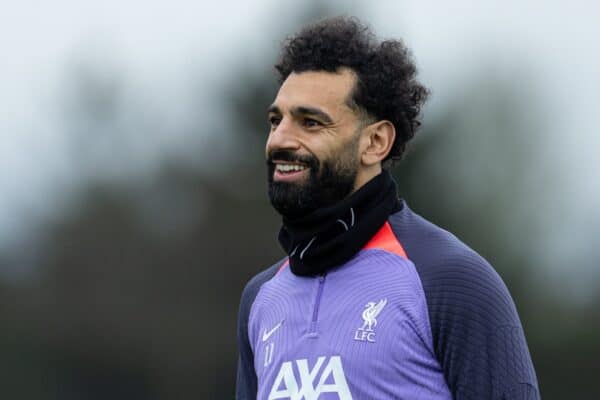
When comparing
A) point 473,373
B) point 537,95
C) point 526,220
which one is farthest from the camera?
point 537,95

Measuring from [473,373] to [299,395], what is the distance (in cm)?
67

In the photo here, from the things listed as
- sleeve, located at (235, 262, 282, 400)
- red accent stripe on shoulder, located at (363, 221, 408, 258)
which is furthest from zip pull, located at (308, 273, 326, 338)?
sleeve, located at (235, 262, 282, 400)

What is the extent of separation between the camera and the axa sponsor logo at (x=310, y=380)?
5652 mm

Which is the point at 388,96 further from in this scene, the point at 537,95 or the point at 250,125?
the point at 537,95

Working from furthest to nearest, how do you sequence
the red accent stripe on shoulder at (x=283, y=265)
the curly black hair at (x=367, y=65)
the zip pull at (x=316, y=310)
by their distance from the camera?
the red accent stripe on shoulder at (x=283, y=265), the curly black hair at (x=367, y=65), the zip pull at (x=316, y=310)

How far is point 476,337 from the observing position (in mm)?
5516

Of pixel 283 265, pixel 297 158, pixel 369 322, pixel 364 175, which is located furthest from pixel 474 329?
pixel 283 265

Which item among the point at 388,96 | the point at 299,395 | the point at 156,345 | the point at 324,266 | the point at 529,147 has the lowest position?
the point at 156,345

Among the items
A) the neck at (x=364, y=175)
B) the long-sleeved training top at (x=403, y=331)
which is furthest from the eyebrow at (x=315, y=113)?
the long-sleeved training top at (x=403, y=331)

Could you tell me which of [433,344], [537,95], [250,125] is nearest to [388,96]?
[433,344]

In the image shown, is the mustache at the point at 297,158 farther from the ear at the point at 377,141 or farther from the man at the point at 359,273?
the ear at the point at 377,141

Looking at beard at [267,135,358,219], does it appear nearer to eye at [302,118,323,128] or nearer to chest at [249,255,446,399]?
eye at [302,118,323,128]

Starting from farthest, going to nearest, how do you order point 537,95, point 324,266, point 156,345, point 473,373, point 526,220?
point 537,95 → point 526,220 → point 156,345 → point 324,266 → point 473,373

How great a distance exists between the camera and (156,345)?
89.5 ft
